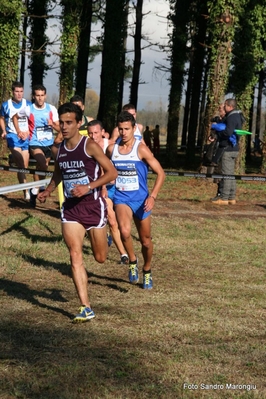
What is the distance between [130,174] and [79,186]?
6.86ft

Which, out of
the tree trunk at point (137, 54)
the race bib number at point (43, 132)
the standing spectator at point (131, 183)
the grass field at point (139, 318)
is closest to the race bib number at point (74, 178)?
the grass field at point (139, 318)

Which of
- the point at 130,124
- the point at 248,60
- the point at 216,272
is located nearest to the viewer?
the point at 130,124

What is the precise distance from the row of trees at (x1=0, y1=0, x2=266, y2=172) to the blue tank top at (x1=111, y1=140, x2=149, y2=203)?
428 inches

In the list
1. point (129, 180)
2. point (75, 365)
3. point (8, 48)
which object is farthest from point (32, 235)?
point (8, 48)

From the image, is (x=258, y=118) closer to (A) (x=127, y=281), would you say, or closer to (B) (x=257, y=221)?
(B) (x=257, y=221)

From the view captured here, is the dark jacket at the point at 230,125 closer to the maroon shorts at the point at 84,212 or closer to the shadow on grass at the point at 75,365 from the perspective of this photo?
the maroon shorts at the point at 84,212

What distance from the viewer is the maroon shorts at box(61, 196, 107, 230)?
8461mm

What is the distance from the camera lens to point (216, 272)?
12078mm

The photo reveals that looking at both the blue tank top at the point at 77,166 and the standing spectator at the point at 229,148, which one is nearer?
the blue tank top at the point at 77,166

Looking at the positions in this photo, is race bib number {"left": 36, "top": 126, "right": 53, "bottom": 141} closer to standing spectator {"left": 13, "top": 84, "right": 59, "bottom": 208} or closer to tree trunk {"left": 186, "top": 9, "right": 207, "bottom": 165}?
standing spectator {"left": 13, "top": 84, "right": 59, "bottom": 208}

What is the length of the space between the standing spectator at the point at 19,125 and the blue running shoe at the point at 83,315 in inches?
300

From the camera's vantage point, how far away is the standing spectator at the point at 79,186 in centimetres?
829

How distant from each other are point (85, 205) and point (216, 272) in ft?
13.6

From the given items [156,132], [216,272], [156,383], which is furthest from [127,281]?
[156,132]
